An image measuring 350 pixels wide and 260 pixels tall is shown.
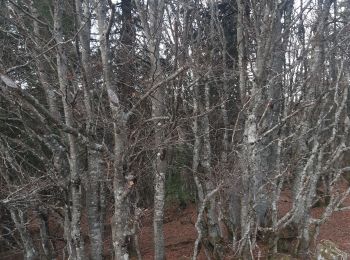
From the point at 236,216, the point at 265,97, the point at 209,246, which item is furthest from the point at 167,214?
the point at 265,97

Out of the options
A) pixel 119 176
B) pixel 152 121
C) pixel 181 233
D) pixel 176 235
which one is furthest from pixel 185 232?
pixel 119 176

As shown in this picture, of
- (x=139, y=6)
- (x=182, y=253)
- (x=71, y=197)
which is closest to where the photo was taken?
(x=71, y=197)

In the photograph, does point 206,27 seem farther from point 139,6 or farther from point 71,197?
point 71,197

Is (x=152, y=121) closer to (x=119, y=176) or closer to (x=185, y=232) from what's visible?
(x=119, y=176)

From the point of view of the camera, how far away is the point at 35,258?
363 inches

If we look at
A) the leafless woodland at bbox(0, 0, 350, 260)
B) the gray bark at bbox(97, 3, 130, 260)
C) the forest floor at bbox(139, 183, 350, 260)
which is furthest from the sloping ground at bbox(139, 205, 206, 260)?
the gray bark at bbox(97, 3, 130, 260)

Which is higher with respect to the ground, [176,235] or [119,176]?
[119,176]

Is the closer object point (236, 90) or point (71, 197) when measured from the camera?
point (71, 197)

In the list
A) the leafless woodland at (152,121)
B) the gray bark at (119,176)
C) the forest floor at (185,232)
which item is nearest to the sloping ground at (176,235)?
the forest floor at (185,232)

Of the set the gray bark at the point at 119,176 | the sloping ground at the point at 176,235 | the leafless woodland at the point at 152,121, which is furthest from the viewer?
the sloping ground at the point at 176,235

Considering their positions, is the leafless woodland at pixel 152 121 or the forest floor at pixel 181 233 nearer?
the leafless woodland at pixel 152 121

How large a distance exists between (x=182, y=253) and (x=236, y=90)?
18.5 ft

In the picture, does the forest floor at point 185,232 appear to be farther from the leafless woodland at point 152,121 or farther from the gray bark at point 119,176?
the gray bark at point 119,176

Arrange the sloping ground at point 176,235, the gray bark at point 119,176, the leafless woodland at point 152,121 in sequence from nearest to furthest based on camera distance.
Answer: the gray bark at point 119,176
the leafless woodland at point 152,121
the sloping ground at point 176,235
